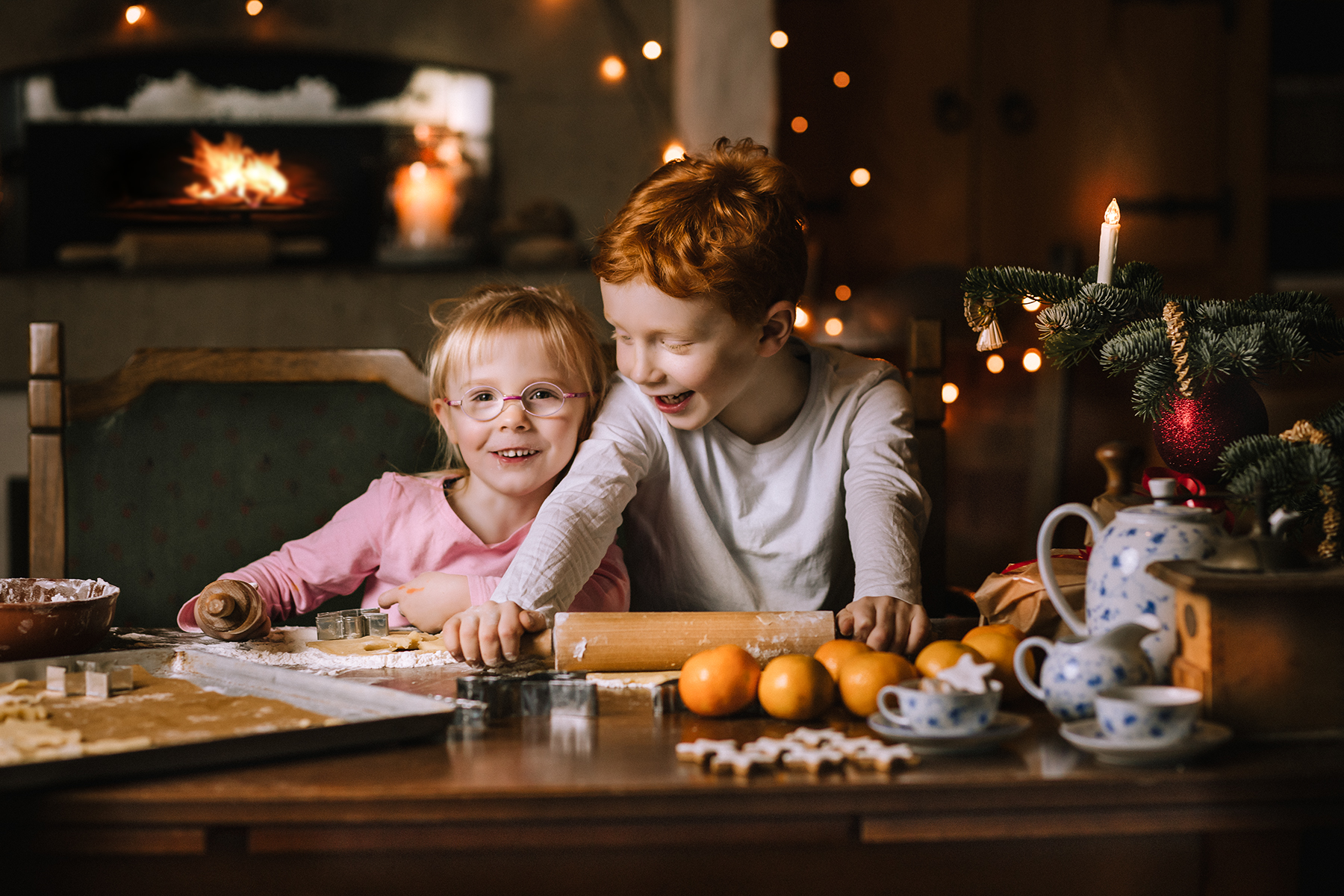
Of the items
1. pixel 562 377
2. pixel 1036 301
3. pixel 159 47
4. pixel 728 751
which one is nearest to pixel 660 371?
pixel 562 377

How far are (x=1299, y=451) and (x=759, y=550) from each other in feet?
2.17

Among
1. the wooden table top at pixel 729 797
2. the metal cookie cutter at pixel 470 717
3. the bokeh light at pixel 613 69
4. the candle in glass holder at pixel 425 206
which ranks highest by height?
the bokeh light at pixel 613 69

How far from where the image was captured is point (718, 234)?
4.06 feet

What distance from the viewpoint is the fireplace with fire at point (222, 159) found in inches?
122

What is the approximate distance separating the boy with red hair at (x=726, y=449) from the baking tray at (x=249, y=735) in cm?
16

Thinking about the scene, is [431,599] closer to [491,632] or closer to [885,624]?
[491,632]

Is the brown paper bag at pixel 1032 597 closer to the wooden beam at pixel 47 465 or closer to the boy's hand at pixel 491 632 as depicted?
the boy's hand at pixel 491 632

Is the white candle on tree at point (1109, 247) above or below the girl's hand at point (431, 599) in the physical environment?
above

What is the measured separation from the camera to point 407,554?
152 centimetres

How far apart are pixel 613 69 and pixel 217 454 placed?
5.95 ft

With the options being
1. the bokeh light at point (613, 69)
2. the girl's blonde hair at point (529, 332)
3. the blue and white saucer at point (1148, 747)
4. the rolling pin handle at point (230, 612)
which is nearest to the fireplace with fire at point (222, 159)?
the bokeh light at point (613, 69)

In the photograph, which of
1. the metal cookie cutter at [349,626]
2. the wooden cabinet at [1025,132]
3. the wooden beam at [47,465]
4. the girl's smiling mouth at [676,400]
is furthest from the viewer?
the wooden cabinet at [1025,132]

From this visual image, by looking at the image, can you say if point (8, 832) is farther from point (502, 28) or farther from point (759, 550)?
point (502, 28)

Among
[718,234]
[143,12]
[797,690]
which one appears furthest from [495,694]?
[143,12]
